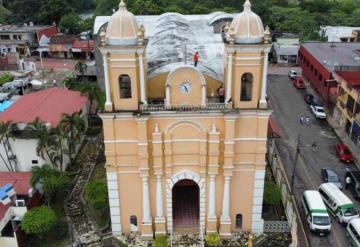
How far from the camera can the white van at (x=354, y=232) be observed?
92.1 feet

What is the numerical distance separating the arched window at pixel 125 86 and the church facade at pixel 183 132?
6 centimetres

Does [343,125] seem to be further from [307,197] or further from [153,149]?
[153,149]

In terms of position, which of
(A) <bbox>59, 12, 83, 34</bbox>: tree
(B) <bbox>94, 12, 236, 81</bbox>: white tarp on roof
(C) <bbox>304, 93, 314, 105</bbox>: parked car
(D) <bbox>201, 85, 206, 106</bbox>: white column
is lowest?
(C) <bbox>304, 93, 314, 105</bbox>: parked car

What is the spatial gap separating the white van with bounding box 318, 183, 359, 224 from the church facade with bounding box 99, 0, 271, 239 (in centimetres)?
632

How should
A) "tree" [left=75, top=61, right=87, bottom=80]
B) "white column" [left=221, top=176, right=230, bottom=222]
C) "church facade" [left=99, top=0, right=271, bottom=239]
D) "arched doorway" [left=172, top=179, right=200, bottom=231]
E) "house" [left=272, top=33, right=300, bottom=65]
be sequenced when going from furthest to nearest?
"house" [left=272, top=33, right=300, bottom=65], "tree" [left=75, top=61, right=87, bottom=80], "arched doorway" [left=172, top=179, right=200, bottom=231], "white column" [left=221, top=176, right=230, bottom=222], "church facade" [left=99, top=0, right=271, bottom=239]

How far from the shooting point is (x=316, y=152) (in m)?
41.5

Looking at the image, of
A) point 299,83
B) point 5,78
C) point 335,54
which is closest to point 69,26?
point 5,78

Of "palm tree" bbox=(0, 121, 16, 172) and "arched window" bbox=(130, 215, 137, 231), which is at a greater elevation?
"palm tree" bbox=(0, 121, 16, 172)

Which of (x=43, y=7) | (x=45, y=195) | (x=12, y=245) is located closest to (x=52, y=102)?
(x=45, y=195)

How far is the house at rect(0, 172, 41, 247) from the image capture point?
90.4 feet

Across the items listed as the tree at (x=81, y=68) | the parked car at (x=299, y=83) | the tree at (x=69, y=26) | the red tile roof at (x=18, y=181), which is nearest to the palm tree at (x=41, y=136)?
the red tile roof at (x=18, y=181)

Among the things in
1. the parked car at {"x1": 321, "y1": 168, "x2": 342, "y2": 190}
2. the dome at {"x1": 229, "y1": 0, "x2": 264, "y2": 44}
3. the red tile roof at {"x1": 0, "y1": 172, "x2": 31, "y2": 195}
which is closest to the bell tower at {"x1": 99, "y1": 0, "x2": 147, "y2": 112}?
the dome at {"x1": 229, "y1": 0, "x2": 264, "y2": 44}

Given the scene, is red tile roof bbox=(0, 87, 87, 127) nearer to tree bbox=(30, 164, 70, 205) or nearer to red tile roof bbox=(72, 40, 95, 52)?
tree bbox=(30, 164, 70, 205)

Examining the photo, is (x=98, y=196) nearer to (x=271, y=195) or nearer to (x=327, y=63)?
(x=271, y=195)
